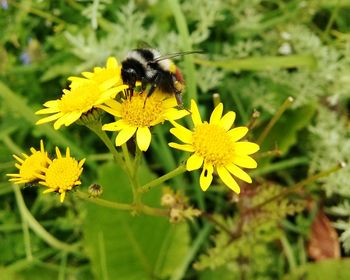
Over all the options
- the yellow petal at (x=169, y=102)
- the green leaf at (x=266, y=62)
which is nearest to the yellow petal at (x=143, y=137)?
the yellow petal at (x=169, y=102)

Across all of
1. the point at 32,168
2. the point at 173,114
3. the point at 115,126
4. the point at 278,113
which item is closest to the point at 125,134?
the point at 115,126

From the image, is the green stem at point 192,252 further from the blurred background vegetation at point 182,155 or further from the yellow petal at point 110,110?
the yellow petal at point 110,110

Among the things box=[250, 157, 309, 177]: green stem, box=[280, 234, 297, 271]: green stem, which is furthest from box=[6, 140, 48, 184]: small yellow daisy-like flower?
box=[280, 234, 297, 271]: green stem

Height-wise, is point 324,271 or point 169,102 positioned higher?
point 169,102

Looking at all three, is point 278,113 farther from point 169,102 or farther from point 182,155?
Result: point 182,155

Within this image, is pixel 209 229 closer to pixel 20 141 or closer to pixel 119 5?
pixel 20 141

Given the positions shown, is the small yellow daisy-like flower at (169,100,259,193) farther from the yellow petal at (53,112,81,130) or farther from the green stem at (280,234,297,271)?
the green stem at (280,234,297,271)
